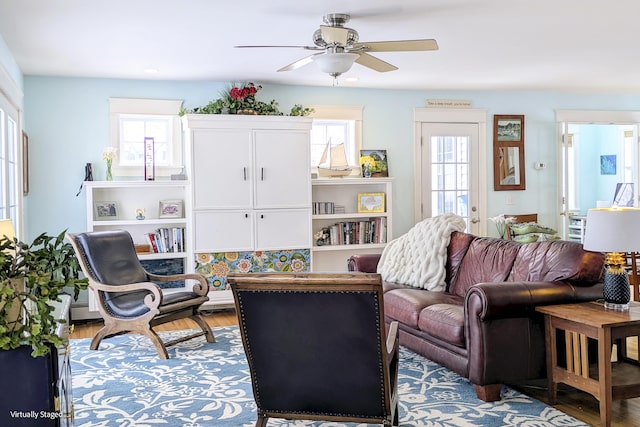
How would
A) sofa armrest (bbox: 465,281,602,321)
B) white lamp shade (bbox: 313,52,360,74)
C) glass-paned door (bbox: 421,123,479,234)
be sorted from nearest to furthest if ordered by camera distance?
sofa armrest (bbox: 465,281,602,321) < white lamp shade (bbox: 313,52,360,74) < glass-paned door (bbox: 421,123,479,234)

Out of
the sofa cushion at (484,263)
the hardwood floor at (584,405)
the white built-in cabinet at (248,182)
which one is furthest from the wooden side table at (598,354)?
the white built-in cabinet at (248,182)

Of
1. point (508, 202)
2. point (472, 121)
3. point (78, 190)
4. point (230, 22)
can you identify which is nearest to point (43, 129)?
point (78, 190)

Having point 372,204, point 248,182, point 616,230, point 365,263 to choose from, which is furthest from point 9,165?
point 616,230

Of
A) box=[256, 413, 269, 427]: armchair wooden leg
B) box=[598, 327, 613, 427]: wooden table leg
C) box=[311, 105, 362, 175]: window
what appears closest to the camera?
box=[256, 413, 269, 427]: armchair wooden leg

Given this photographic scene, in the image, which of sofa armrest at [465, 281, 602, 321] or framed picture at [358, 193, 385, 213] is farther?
framed picture at [358, 193, 385, 213]

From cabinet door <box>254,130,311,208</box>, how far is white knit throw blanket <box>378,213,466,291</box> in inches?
55.3

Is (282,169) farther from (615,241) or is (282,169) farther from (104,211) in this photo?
(615,241)

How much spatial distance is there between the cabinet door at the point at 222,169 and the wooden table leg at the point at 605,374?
12.7 ft

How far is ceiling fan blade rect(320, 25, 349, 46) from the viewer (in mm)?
3648

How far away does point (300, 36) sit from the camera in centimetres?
465

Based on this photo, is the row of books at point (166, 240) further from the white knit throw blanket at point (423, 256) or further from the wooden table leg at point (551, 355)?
the wooden table leg at point (551, 355)

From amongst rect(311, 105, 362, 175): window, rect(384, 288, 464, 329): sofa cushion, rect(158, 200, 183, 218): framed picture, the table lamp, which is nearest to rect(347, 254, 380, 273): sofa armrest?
rect(384, 288, 464, 329): sofa cushion

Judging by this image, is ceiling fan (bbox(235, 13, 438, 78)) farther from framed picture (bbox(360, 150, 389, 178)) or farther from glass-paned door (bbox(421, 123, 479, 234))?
glass-paned door (bbox(421, 123, 479, 234))

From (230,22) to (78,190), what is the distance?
2807 mm
